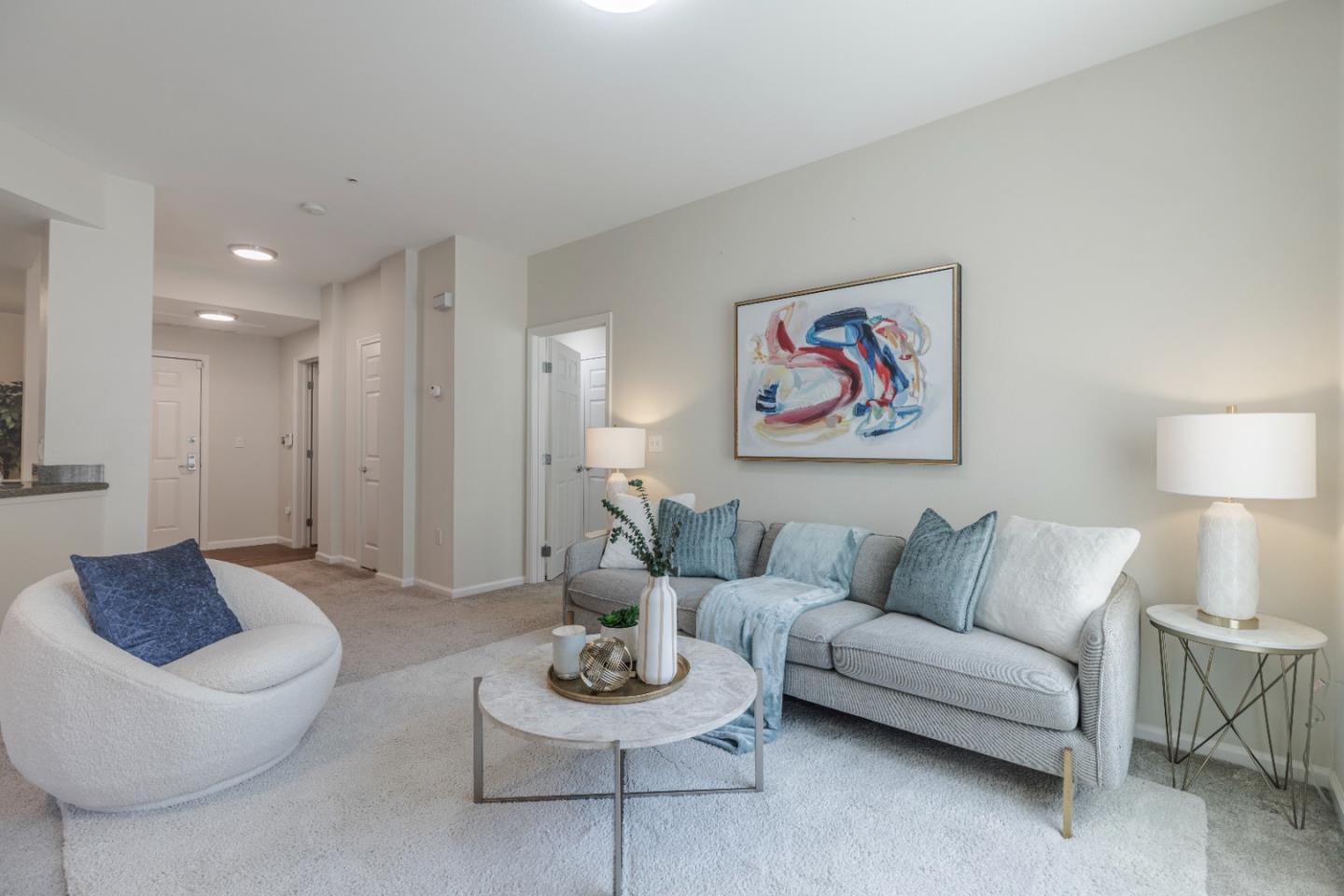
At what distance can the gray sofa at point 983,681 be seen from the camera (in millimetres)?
1896

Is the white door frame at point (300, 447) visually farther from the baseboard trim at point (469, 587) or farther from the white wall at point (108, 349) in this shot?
the white wall at point (108, 349)

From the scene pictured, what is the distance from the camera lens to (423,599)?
4.56 meters

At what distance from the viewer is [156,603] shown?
7.22 feet

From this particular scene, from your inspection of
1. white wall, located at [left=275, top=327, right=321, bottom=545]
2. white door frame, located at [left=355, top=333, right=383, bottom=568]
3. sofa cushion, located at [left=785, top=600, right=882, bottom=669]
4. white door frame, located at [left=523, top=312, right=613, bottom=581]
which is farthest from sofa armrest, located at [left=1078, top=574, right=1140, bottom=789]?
white wall, located at [left=275, top=327, right=321, bottom=545]

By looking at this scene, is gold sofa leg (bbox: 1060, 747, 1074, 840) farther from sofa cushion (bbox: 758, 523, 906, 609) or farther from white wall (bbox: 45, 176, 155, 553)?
white wall (bbox: 45, 176, 155, 553)

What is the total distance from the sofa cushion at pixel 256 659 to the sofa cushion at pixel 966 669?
1854 mm

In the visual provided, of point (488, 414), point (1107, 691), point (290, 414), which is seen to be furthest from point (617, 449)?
point (290, 414)

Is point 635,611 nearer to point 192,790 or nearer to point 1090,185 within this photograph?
point 192,790

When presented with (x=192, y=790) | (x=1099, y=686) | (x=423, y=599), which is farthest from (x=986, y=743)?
(x=423, y=599)

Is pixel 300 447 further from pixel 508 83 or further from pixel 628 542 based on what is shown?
pixel 508 83

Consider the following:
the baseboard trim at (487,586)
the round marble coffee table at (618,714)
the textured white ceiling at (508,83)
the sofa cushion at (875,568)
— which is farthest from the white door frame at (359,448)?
the sofa cushion at (875,568)

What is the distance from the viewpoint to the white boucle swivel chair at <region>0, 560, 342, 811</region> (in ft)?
5.88

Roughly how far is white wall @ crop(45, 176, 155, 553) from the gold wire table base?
4935 millimetres

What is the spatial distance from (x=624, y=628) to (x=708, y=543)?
1.28 metres
